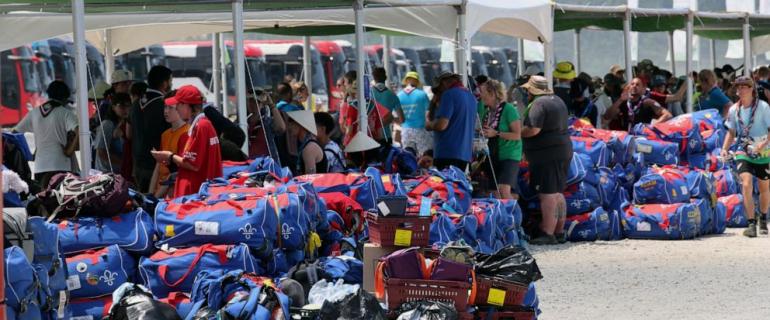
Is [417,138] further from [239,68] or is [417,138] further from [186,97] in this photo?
[186,97]

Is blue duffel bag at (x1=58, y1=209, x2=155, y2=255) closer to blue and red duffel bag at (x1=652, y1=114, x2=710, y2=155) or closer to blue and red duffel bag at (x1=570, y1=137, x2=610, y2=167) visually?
blue and red duffel bag at (x1=570, y1=137, x2=610, y2=167)

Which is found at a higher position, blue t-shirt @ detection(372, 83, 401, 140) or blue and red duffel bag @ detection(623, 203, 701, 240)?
blue t-shirt @ detection(372, 83, 401, 140)

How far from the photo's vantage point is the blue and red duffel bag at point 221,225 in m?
8.11

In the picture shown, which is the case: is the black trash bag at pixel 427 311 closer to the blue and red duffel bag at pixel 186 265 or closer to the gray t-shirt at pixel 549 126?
the blue and red duffel bag at pixel 186 265

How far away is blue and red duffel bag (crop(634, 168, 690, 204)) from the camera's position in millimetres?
14211

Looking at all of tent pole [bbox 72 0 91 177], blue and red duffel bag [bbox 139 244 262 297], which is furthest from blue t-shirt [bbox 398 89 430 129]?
blue and red duffel bag [bbox 139 244 262 297]

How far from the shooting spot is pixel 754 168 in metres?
14.0

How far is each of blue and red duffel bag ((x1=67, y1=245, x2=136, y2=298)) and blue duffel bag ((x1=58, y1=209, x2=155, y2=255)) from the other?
0.06m

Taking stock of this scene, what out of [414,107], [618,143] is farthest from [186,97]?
[414,107]

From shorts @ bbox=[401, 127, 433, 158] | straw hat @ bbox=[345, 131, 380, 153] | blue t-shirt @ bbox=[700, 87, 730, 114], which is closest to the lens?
straw hat @ bbox=[345, 131, 380, 153]

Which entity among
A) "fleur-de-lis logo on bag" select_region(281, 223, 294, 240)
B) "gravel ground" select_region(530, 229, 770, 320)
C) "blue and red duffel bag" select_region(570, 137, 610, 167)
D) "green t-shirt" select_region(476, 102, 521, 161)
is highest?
"green t-shirt" select_region(476, 102, 521, 161)

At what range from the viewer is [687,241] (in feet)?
45.0

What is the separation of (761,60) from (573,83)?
28.0 metres

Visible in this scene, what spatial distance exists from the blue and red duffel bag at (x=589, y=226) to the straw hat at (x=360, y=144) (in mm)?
2417
